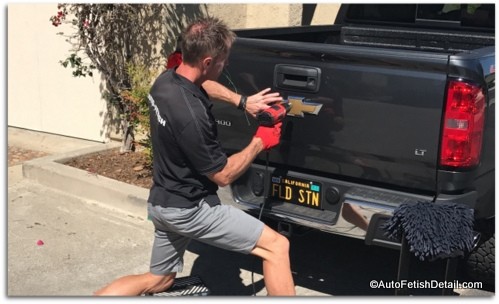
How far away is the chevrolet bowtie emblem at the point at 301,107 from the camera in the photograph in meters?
3.70

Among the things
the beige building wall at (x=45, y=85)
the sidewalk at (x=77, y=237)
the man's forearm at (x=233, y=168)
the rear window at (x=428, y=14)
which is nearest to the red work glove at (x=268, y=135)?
the man's forearm at (x=233, y=168)

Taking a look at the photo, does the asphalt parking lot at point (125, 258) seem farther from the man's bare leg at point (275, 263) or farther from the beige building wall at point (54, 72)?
the beige building wall at point (54, 72)

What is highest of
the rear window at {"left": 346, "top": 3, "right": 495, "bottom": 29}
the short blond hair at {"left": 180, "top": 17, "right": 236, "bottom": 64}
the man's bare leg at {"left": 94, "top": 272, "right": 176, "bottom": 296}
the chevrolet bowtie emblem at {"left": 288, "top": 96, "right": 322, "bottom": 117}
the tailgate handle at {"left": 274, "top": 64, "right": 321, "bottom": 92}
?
the rear window at {"left": 346, "top": 3, "right": 495, "bottom": 29}

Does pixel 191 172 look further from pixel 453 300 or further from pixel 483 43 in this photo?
pixel 483 43

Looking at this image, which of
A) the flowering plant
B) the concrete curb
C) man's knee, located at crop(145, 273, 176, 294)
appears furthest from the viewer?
the flowering plant

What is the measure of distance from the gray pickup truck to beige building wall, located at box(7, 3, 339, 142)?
3.74 meters

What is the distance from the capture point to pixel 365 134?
359cm

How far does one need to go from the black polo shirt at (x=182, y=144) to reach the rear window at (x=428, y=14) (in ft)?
9.71

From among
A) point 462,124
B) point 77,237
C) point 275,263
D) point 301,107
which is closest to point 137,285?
point 275,263

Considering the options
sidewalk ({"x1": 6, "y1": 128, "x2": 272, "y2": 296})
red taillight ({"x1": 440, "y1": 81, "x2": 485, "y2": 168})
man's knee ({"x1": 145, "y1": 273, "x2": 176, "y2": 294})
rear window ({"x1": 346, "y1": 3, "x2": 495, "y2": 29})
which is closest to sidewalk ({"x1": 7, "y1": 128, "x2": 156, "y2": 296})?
sidewalk ({"x1": 6, "y1": 128, "x2": 272, "y2": 296})

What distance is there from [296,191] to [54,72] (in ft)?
16.8

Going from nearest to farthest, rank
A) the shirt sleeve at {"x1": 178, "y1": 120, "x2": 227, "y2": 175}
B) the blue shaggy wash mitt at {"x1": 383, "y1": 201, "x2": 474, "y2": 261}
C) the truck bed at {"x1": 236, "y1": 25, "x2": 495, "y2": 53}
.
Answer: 1. the shirt sleeve at {"x1": 178, "y1": 120, "x2": 227, "y2": 175}
2. the blue shaggy wash mitt at {"x1": 383, "y1": 201, "x2": 474, "y2": 261}
3. the truck bed at {"x1": 236, "y1": 25, "x2": 495, "y2": 53}

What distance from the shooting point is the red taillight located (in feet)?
10.9

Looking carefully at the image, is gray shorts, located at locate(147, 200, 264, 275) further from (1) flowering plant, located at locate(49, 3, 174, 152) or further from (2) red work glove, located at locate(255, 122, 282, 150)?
(1) flowering plant, located at locate(49, 3, 174, 152)
